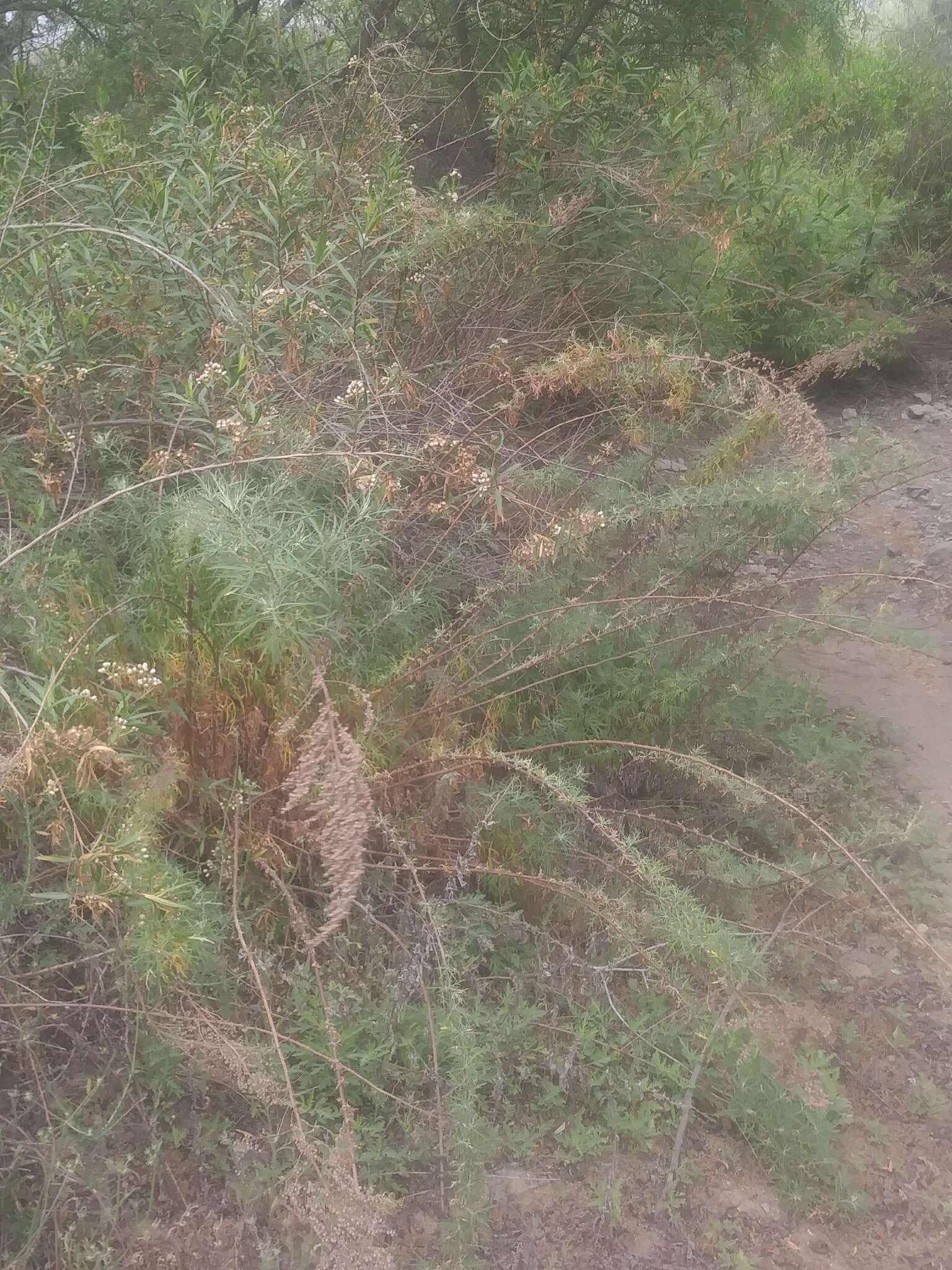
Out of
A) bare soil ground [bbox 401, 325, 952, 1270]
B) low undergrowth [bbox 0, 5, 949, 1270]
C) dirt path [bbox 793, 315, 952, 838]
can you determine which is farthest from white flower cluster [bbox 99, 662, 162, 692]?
dirt path [bbox 793, 315, 952, 838]

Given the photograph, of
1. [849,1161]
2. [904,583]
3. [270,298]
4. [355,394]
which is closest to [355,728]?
[355,394]

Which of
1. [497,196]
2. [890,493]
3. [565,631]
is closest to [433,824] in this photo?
[565,631]

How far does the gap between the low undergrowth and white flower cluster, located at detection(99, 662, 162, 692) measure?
2cm

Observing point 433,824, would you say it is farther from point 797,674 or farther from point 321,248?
point 797,674

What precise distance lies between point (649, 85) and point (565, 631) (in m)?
2.93

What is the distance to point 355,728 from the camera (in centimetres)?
257

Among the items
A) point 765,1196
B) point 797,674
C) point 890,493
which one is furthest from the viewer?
point 890,493

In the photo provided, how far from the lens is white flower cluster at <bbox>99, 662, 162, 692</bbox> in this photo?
2.08 meters

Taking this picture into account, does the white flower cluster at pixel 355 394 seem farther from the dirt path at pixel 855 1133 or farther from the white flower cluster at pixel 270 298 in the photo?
the dirt path at pixel 855 1133

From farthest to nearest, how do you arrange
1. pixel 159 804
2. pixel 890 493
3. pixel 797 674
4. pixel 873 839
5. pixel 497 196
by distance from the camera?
pixel 890 493 → pixel 497 196 → pixel 797 674 → pixel 873 839 → pixel 159 804

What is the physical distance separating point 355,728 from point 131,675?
0.65 meters

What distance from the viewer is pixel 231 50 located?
4.54 m

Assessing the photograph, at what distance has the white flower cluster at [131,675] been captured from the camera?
208 cm

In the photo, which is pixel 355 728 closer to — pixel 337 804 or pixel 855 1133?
pixel 337 804
